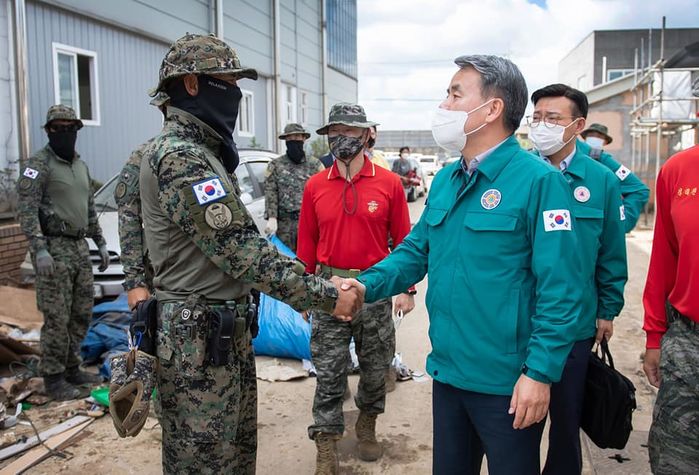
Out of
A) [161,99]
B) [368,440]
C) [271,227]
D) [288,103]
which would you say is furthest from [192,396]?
[288,103]

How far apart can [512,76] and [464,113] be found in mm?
223

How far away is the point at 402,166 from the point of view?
56.3 ft

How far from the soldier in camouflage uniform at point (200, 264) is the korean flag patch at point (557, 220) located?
1.07m

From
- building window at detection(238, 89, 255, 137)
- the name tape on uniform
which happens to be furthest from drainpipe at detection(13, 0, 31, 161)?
building window at detection(238, 89, 255, 137)

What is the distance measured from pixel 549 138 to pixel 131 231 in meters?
2.79

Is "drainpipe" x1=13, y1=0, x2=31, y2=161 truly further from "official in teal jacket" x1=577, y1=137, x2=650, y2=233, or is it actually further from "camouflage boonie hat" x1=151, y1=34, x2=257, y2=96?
"official in teal jacket" x1=577, y1=137, x2=650, y2=233

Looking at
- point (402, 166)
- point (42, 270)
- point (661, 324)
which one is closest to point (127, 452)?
point (42, 270)

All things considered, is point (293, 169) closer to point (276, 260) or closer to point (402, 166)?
point (276, 260)

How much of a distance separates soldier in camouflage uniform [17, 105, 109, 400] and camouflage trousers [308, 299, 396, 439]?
8.10 feet

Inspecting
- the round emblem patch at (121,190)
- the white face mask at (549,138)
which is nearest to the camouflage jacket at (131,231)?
the round emblem patch at (121,190)

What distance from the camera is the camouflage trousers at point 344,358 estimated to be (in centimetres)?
370

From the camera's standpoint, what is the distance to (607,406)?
2.74m

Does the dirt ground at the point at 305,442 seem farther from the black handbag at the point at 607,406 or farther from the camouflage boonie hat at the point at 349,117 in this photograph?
the camouflage boonie hat at the point at 349,117

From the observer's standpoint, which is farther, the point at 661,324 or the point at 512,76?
the point at 661,324
